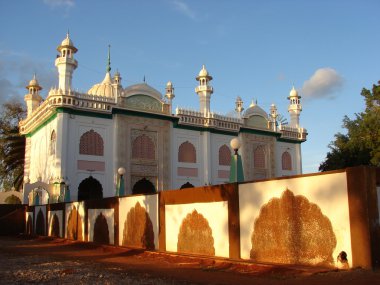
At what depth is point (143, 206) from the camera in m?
13.4

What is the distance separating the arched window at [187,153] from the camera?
28.5 metres

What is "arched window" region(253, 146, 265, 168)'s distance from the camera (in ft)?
106

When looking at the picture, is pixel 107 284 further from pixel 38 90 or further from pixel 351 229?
pixel 38 90

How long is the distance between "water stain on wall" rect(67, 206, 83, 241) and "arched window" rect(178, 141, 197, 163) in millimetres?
10688

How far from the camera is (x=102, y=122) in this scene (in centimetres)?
2559

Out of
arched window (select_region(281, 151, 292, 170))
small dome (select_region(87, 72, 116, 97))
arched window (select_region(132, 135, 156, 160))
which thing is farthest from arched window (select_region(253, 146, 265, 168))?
small dome (select_region(87, 72, 116, 97))

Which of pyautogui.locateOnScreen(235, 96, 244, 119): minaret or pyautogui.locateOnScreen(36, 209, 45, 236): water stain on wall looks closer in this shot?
pyautogui.locateOnScreen(36, 209, 45, 236): water stain on wall

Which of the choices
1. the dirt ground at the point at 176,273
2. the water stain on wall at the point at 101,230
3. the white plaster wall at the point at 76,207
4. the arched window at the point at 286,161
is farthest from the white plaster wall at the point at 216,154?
the dirt ground at the point at 176,273

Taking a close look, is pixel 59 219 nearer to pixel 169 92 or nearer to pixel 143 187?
pixel 143 187

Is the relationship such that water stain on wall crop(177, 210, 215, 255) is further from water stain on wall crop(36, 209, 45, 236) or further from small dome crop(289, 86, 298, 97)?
small dome crop(289, 86, 298, 97)

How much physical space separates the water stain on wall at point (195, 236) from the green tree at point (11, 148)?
26.9 meters

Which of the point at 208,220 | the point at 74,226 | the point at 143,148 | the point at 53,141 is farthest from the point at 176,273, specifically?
the point at 143,148

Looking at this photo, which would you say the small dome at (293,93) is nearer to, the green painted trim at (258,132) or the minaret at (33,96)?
the green painted trim at (258,132)

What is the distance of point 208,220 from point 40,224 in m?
15.0
